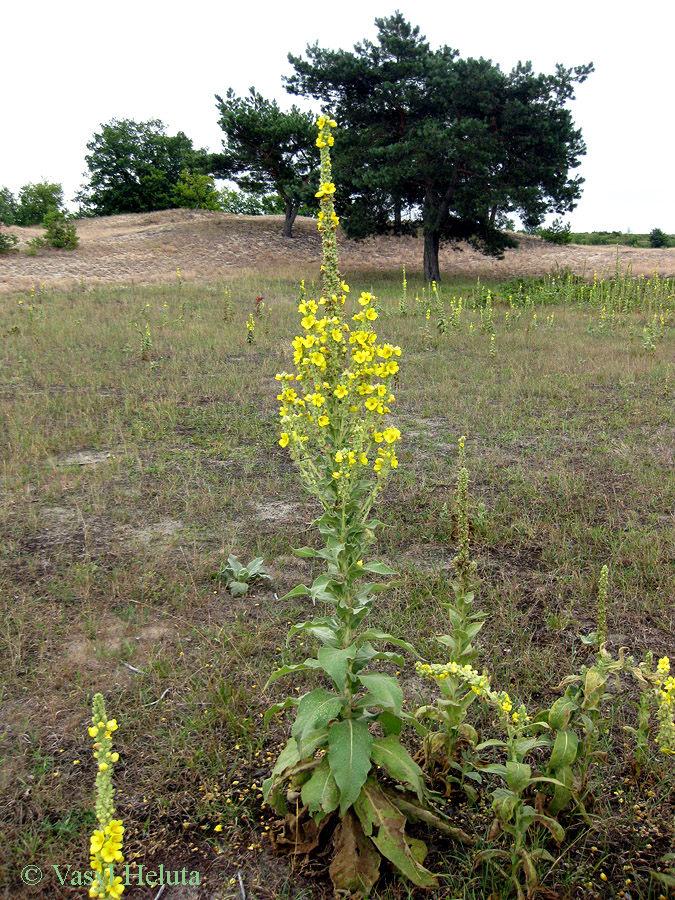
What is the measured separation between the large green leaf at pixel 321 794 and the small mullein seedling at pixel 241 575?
1661 millimetres

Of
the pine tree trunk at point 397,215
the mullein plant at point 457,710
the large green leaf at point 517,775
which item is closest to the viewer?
the large green leaf at point 517,775

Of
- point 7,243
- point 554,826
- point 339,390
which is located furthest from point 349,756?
point 7,243

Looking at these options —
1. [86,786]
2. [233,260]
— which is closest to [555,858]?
[86,786]

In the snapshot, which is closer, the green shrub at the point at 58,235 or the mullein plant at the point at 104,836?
the mullein plant at the point at 104,836

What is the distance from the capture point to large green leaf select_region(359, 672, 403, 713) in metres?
2.03

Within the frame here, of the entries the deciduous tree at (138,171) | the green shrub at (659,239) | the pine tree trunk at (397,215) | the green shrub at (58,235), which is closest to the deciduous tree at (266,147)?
the pine tree trunk at (397,215)

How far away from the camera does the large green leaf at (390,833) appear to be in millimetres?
1981

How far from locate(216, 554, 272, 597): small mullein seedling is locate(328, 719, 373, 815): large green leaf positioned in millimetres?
1662

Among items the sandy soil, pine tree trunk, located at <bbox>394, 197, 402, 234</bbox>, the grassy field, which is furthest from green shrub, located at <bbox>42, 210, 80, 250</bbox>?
the grassy field

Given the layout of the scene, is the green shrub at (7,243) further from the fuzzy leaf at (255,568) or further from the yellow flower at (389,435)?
the yellow flower at (389,435)

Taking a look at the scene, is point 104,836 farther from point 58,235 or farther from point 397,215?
point 58,235

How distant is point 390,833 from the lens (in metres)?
2.03

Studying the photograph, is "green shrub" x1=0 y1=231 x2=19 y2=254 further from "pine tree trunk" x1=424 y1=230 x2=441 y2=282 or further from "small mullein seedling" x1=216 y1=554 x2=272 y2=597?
"small mullein seedling" x1=216 y1=554 x2=272 y2=597

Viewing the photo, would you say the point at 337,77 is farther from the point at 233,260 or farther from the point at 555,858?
the point at 555,858
